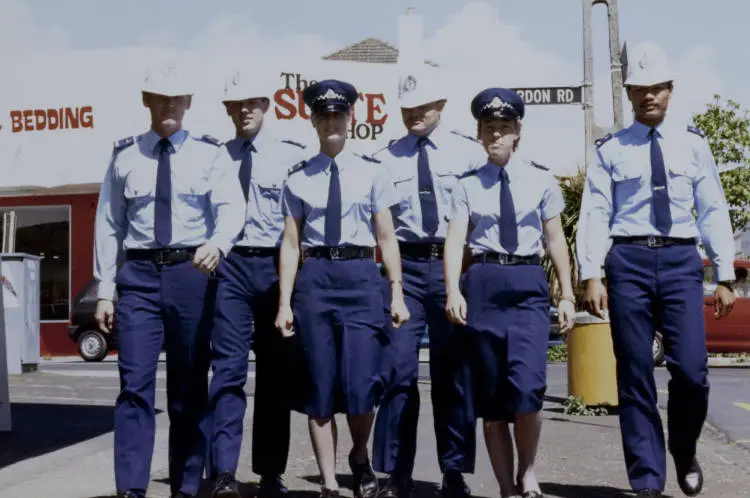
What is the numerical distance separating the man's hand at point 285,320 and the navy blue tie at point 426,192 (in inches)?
40.4

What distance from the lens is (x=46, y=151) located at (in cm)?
3222

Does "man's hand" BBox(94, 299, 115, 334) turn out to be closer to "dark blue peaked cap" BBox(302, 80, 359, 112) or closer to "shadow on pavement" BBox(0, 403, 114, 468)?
"dark blue peaked cap" BBox(302, 80, 359, 112)

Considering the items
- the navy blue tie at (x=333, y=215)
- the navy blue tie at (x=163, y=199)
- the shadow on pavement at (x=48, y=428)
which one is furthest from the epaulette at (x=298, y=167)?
the shadow on pavement at (x=48, y=428)

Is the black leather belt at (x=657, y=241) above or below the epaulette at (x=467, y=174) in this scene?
below

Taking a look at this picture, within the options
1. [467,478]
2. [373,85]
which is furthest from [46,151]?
[467,478]

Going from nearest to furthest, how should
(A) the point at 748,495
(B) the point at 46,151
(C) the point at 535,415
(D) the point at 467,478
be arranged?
(C) the point at 535,415, (A) the point at 748,495, (D) the point at 467,478, (B) the point at 46,151

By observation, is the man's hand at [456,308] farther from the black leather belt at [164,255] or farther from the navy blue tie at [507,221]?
the black leather belt at [164,255]

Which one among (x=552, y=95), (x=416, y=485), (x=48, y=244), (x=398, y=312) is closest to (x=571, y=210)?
(x=552, y=95)

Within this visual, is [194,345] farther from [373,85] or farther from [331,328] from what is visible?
[373,85]

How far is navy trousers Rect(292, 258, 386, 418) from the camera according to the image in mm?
7188

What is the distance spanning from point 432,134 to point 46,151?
83.0ft

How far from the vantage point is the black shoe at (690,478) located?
7.43m

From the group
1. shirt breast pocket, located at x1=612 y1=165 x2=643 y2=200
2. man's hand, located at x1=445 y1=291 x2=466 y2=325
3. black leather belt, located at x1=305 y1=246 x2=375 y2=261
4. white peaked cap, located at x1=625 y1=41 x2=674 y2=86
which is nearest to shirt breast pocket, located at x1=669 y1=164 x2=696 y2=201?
shirt breast pocket, located at x1=612 y1=165 x2=643 y2=200

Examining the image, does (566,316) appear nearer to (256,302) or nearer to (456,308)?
(456,308)
